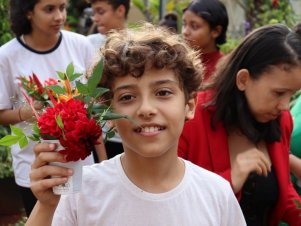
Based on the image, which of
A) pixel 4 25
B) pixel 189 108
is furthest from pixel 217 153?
pixel 4 25

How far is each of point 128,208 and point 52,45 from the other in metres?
2.06

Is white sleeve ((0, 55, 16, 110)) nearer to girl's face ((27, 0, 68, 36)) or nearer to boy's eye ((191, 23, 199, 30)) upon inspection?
girl's face ((27, 0, 68, 36))

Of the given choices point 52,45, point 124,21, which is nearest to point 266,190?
point 52,45

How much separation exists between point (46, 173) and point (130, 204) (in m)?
0.37

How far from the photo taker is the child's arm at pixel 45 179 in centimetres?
189

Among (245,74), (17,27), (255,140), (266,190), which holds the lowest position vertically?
(266,190)

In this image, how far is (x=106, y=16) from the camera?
5.50 m

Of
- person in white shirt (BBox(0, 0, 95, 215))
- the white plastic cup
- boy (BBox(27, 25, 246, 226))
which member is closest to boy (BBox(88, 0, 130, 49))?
person in white shirt (BBox(0, 0, 95, 215))

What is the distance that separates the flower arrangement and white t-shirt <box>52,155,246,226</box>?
25cm

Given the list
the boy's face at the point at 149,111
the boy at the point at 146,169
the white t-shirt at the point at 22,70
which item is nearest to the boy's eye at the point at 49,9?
the white t-shirt at the point at 22,70

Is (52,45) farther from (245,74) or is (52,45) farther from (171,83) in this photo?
(171,83)

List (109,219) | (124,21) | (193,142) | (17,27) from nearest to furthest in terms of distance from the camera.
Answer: (109,219) < (193,142) < (17,27) < (124,21)

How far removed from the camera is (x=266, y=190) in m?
2.90

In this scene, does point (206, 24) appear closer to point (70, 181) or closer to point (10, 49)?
point (10, 49)
